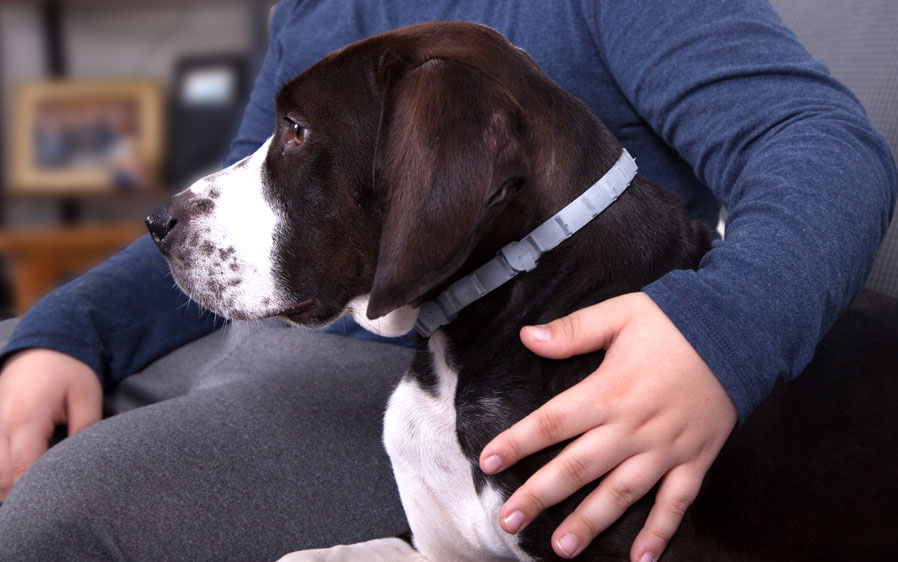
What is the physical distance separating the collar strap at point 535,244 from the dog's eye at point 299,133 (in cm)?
25

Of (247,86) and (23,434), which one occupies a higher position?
(23,434)

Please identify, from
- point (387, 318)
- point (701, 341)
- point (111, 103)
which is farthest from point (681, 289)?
point (111, 103)

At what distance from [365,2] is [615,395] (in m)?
0.87

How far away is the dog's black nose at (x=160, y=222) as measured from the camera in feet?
3.43

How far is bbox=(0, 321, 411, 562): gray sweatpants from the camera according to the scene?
942 mm

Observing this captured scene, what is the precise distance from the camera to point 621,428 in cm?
79

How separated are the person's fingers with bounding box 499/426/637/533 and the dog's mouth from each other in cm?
33

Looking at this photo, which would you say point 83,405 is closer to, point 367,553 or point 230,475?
point 230,475

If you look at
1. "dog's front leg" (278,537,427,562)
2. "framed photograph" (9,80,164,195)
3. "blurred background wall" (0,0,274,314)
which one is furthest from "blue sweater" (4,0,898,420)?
Answer: "framed photograph" (9,80,164,195)

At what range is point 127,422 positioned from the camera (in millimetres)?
1080

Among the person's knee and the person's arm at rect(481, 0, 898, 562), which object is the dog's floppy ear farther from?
the person's knee

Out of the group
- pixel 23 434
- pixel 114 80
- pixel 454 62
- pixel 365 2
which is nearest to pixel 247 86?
pixel 114 80

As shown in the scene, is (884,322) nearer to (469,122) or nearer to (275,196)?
(469,122)

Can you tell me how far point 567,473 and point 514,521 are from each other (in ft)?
0.24
